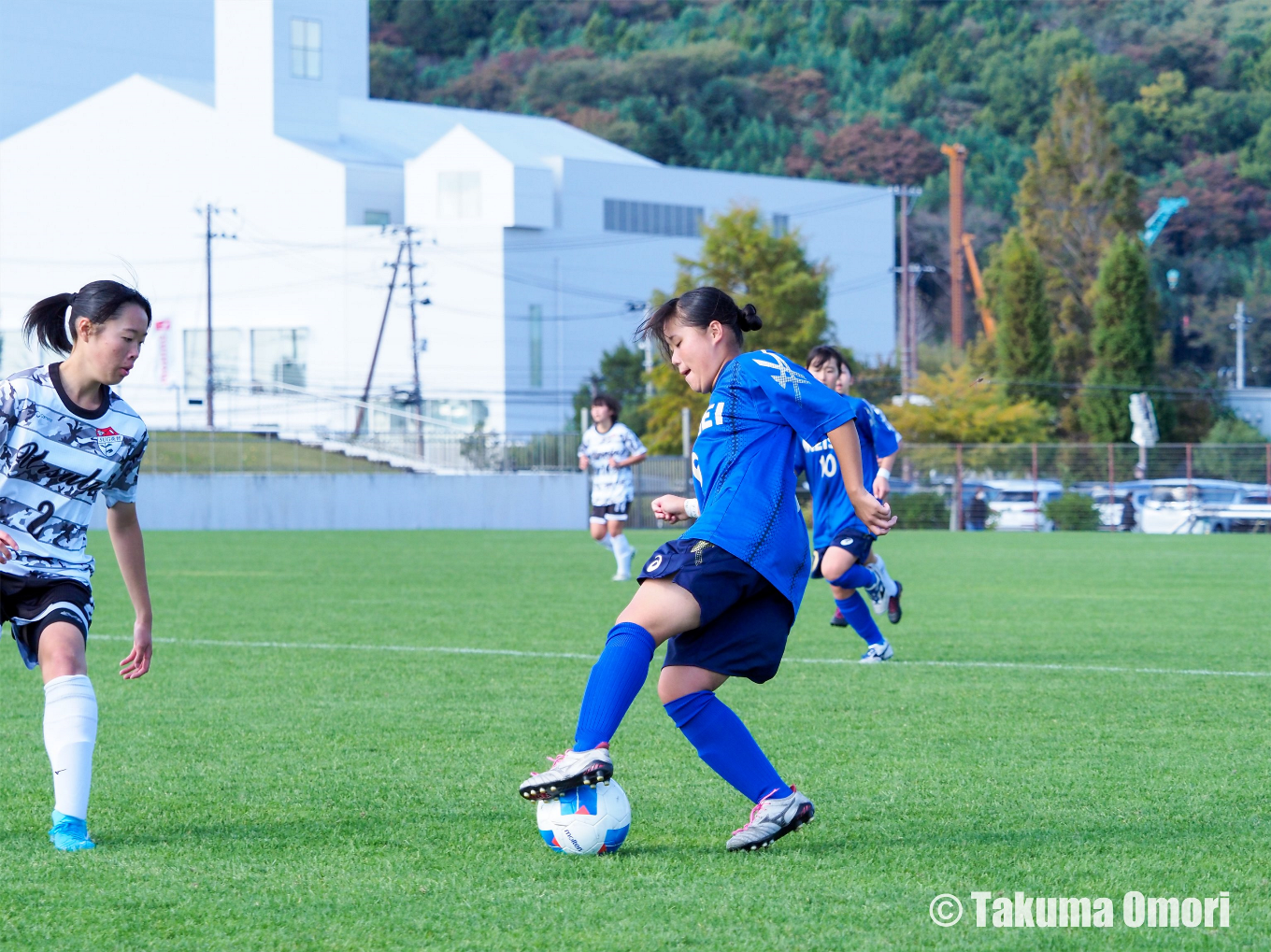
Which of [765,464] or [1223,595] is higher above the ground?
[765,464]

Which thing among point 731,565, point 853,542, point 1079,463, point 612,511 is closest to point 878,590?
point 853,542

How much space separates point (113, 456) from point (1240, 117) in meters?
78.6

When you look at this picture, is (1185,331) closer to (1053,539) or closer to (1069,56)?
(1069,56)

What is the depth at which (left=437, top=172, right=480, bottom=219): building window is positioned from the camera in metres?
55.6

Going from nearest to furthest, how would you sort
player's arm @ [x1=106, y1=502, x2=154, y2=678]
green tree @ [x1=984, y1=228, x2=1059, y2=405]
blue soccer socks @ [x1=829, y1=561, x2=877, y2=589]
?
player's arm @ [x1=106, y1=502, x2=154, y2=678], blue soccer socks @ [x1=829, y1=561, x2=877, y2=589], green tree @ [x1=984, y1=228, x2=1059, y2=405]

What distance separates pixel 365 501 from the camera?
126 ft

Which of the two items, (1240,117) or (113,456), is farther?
(1240,117)

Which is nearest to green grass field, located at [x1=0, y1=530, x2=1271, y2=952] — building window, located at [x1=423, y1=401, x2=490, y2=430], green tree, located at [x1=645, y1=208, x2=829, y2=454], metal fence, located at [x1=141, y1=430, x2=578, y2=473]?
metal fence, located at [x1=141, y1=430, x2=578, y2=473]

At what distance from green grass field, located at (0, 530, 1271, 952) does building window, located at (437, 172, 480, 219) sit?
1761 inches

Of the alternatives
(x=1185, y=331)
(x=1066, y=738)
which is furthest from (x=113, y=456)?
(x=1185, y=331)

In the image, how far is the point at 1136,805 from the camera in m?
5.28

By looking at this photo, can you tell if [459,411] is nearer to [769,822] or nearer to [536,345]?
[536,345]

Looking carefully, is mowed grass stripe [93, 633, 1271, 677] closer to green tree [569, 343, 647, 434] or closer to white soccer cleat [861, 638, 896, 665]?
white soccer cleat [861, 638, 896, 665]

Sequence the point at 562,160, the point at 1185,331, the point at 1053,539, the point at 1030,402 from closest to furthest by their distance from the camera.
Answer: the point at 1053,539, the point at 1030,402, the point at 562,160, the point at 1185,331
